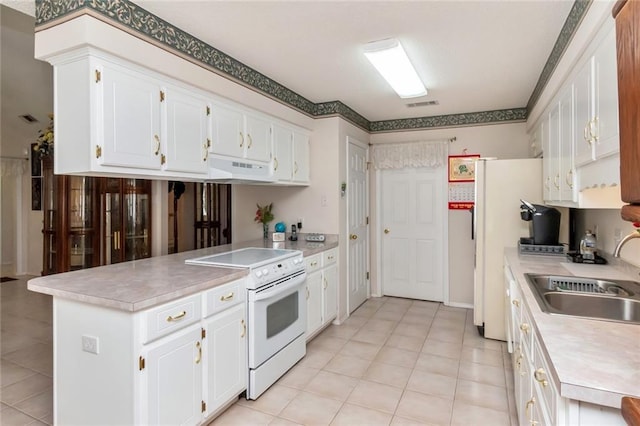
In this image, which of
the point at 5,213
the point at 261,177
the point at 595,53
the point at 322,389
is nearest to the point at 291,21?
the point at 261,177

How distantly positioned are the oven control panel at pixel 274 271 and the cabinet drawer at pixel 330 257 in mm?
542

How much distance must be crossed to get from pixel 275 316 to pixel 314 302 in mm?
788

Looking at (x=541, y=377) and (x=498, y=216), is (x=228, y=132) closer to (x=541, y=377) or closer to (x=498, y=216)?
(x=541, y=377)

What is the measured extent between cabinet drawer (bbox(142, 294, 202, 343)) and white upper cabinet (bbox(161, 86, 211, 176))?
2.93ft

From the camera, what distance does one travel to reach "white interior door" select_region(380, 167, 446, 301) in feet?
15.2

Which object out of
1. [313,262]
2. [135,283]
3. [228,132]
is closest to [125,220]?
[228,132]

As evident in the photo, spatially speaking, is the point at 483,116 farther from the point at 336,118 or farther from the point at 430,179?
the point at 336,118

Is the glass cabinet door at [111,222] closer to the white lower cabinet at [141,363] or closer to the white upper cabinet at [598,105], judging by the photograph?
the white lower cabinet at [141,363]

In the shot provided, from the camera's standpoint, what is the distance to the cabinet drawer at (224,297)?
2035 mm

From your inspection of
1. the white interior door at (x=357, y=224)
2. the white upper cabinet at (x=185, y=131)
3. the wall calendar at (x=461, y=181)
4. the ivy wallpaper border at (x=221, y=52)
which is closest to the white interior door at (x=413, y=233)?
the wall calendar at (x=461, y=181)

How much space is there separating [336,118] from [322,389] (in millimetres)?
2668

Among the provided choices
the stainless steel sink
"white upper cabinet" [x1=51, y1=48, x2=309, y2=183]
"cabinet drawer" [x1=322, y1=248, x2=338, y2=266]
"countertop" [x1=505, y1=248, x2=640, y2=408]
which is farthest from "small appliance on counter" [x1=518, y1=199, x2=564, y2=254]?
"white upper cabinet" [x1=51, y1=48, x2=309, y2=183]

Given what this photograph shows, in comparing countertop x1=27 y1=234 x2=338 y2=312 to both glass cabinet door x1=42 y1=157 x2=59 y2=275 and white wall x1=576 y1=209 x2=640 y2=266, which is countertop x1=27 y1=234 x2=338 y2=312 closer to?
white wall x1=576 y1=209 x2=640 y2=266

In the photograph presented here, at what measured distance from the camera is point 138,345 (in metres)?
1.63
